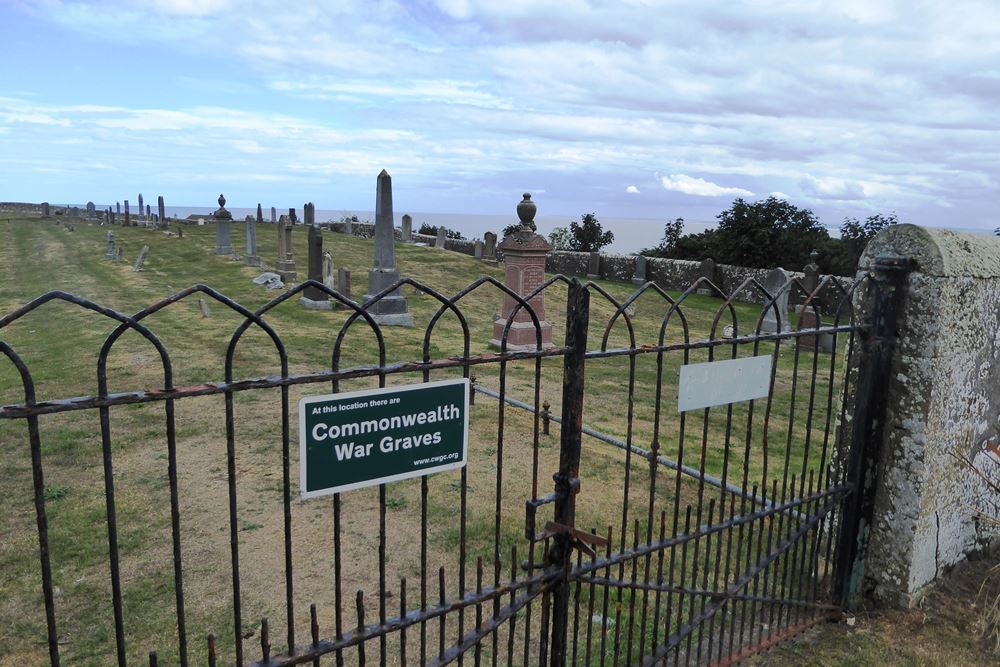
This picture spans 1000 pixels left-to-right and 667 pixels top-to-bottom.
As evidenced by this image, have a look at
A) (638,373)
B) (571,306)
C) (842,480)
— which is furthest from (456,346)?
(571,306)

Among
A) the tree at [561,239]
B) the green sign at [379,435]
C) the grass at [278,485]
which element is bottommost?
the grass at [278,485]

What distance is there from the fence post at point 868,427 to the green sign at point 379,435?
2621 millimetres

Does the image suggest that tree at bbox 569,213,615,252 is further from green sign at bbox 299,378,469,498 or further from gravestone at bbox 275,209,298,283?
green sign at bbox 299,378,469,498

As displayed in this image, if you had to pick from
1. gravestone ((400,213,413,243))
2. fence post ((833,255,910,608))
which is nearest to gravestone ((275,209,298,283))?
gravestone ((400,213,413,243))

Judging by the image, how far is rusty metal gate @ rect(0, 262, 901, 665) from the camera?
228 centimetres

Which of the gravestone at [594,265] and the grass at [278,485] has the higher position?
the gravestone at [594,265]

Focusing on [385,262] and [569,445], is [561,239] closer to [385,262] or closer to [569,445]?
[385,262]

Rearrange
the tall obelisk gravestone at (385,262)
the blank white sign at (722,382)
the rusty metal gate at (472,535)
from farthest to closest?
the tall obelisk gravestone at (385,262)
the blank white sign at (722,382)
the rusty metal gate at (472,535)

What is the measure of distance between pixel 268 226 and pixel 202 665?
3591cm

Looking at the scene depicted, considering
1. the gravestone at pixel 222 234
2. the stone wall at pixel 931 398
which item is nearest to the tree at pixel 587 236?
the gravestone at pixel 222 234

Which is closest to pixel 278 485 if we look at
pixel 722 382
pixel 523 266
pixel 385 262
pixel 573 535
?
pixel 573 535

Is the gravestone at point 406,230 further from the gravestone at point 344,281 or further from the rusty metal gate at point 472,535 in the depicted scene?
the rusty metal gate at point 472,535

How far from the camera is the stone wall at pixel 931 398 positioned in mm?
3732

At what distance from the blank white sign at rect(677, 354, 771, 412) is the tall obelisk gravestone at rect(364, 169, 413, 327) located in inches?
415
